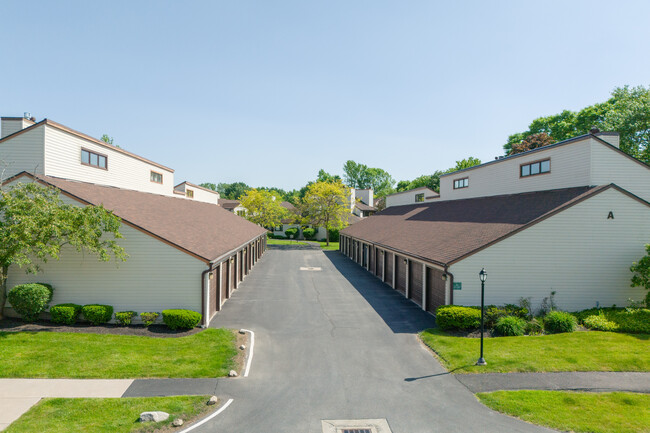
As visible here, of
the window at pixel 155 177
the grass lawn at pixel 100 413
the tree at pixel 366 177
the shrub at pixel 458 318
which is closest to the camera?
the grass lawn at pixel 100 413

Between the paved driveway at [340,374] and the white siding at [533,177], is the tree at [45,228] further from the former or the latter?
the white siding at [533,177]

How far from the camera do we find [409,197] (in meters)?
46.3

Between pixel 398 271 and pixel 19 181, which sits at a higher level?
pixel 19 181

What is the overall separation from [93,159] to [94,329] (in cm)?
1172

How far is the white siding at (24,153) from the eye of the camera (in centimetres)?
1728

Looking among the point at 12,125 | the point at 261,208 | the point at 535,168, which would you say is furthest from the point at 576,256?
the point at 261,208

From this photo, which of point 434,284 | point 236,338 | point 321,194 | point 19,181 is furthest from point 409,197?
point 19,181

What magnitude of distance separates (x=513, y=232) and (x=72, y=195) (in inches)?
834

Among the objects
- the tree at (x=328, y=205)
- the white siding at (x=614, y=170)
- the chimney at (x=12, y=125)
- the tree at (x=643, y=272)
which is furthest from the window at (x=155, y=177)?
the tree at (x=643, y=272)

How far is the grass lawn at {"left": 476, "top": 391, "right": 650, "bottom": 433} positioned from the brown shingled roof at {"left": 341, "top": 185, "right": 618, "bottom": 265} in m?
6.93

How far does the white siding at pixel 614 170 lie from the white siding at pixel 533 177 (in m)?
0.40

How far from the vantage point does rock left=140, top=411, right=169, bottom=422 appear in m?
8.54

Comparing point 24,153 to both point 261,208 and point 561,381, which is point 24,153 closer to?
point 561,381

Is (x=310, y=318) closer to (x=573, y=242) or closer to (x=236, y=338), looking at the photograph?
(x=236, y=338)
